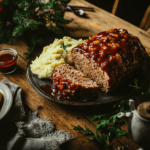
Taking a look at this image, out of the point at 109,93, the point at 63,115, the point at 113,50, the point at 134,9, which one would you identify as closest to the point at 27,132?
the point at 63,115

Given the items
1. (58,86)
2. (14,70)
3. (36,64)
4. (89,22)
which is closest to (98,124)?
(58,86)

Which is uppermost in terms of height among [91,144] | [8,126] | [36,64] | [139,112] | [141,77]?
[139,112]

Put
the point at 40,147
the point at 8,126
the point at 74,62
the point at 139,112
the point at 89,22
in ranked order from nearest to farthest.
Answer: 1. the point at 139,112
2. the point at 40,147
3. the point at 8,126
4. the point at 74,62
5. the point at 89,22

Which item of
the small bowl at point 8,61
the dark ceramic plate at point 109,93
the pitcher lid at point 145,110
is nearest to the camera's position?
the pitcher lid at point 145,110

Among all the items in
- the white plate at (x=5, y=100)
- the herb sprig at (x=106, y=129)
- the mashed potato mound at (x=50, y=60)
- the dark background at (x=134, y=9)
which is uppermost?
the dark background at (x=134, y=9)

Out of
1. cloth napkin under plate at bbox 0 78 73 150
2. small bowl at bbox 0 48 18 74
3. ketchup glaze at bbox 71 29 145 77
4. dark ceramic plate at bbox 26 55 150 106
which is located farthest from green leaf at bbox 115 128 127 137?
small bowl at bbox 0 48 18 74

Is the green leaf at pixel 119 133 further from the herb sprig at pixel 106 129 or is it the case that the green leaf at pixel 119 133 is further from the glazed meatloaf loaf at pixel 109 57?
the glazed meatloaf loaf at pixel 109 57

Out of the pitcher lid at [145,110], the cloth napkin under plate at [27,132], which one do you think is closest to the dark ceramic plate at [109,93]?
the cloth napkin under plate at [27,132]

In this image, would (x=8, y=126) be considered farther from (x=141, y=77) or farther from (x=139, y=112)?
(x=141, y=77)
